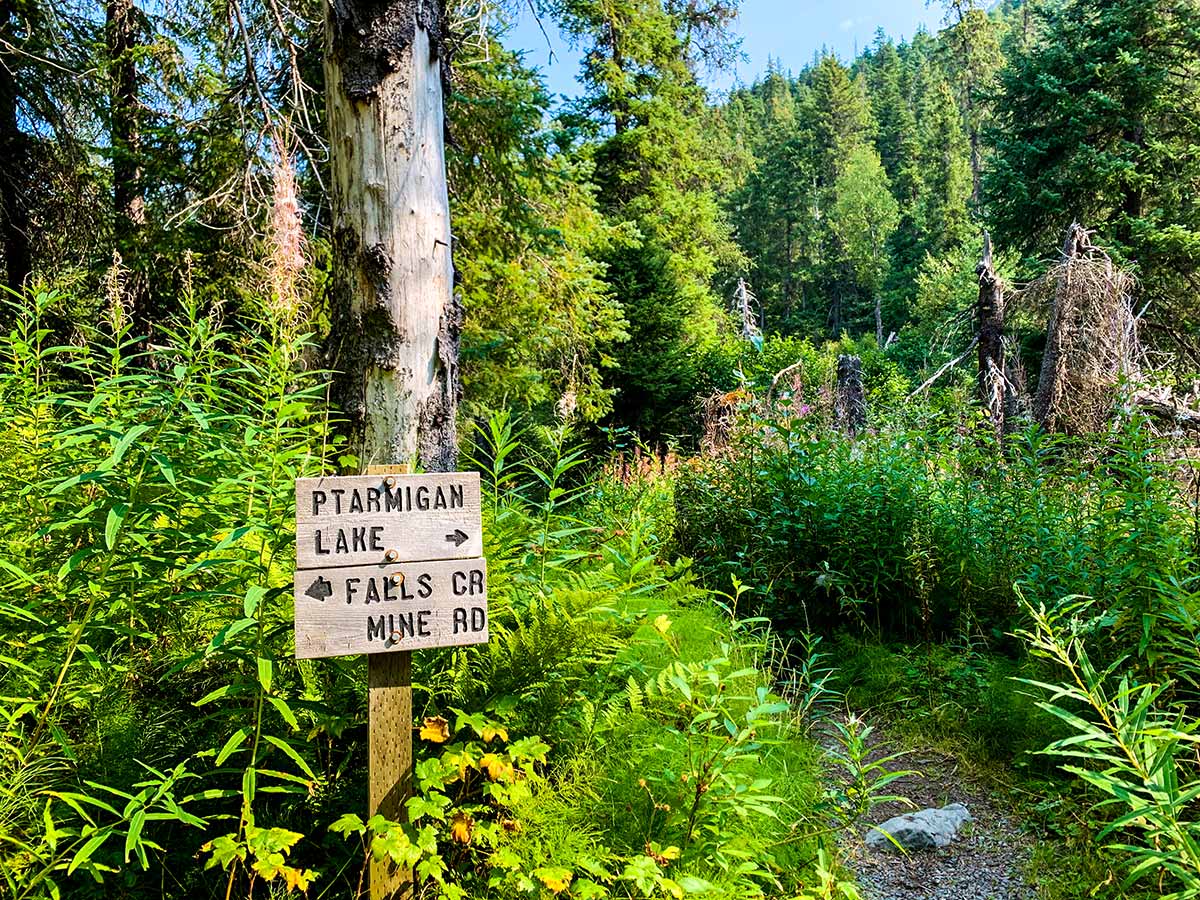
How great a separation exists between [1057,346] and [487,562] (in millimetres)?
6526

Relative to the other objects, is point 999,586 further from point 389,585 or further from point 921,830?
point 389,585

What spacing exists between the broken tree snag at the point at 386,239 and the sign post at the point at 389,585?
0.73 m

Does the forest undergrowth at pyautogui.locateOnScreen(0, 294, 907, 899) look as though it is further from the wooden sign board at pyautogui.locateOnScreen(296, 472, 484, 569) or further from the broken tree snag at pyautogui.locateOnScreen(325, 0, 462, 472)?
the broken tree snag at pyautogui.locateOnScreen(325, 0, 462, 472)

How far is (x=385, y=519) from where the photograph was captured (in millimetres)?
1847

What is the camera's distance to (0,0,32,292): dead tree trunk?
6.92m

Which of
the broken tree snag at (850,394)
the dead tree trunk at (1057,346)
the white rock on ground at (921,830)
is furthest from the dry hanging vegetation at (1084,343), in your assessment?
the white rock on ground at (921,830)

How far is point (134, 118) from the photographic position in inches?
241

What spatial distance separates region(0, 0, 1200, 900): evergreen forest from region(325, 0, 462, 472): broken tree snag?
15 mm

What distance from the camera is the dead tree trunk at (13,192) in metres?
6.92

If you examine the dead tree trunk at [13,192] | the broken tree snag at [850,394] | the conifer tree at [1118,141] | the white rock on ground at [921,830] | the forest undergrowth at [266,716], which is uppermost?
the conifer tree at [1118,141]

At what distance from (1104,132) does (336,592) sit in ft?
60.9

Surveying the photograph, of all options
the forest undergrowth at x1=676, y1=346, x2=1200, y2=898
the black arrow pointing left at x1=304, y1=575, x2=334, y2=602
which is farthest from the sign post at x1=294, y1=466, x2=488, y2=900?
the forest undergrowth at x1=676, y1=346, x2=1200, y2=898

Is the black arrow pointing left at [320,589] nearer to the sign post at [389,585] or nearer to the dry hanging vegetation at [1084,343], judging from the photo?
the sign post at [389,585]

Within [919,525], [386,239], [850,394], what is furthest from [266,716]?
[850,394]
